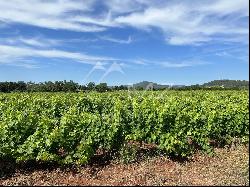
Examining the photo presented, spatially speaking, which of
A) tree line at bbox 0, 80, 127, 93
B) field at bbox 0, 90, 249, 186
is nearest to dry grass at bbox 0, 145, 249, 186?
field at bbox 0, 90, 249, 186

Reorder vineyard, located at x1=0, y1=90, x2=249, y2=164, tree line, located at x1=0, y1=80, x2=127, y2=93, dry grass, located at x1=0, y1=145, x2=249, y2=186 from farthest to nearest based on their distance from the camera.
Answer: tree line, located at x1=0, y1=80, x2=127, y2=93 < vineyard, located at x1=0, y1=90, x2=249, y2=164 < dry grass, located at x1=0, y1=145, x2=249, y2=186

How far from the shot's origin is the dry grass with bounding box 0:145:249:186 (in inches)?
389

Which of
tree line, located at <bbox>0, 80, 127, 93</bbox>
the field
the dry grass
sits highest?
tree line, located at <bbox>0, 80, 127, 93</bbox>

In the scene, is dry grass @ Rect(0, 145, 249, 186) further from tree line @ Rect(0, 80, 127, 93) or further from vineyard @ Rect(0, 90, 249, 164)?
tree line @ Rect(0, 80, 127, 93)

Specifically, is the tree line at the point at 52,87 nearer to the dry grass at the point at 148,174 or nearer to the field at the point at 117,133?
the field at the point at 117,133

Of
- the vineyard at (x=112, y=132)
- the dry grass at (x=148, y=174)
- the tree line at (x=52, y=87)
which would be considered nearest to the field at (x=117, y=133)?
the vineyard at (x=112, y=132)

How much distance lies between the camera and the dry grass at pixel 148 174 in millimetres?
9883

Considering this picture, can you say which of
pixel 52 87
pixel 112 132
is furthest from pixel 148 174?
pixel 52 87

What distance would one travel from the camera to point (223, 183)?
31.2 feet

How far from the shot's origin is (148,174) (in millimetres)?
10445

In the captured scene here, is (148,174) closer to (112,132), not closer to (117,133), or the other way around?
(112,132)

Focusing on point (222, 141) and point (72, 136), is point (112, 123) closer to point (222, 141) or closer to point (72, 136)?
point (72, 136)

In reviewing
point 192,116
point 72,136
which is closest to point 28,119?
point 72,136

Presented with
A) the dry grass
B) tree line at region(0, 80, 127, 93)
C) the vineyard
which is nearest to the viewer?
the dry grass
